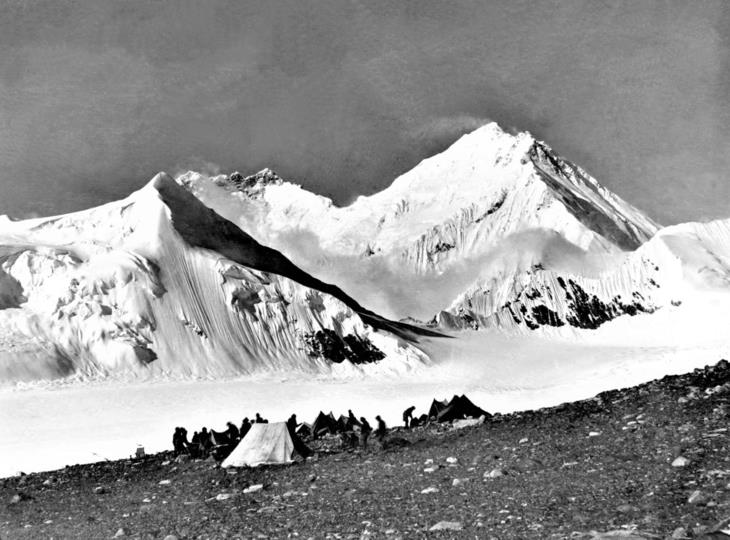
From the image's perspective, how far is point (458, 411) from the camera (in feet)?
68.8

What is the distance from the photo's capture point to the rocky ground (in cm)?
861

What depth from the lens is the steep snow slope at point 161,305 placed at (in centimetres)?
6444

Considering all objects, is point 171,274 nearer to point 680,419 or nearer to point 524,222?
point 680,419

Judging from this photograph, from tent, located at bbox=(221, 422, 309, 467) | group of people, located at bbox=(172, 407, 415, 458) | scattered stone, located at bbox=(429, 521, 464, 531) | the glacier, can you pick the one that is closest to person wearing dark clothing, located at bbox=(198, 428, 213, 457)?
group of people, located at bbox=(172, 407, 415, 458)

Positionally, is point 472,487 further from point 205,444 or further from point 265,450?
point 205,444

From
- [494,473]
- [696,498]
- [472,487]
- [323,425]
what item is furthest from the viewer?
[323,425]

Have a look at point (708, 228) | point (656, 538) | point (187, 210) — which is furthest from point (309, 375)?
point (708, 228)

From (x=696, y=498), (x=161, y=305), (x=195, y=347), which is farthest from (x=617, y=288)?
(x=696, y=498)

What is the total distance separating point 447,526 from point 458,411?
12344 mm

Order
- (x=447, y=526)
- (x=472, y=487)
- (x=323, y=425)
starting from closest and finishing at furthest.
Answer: (x=447, y=526)
(x=472, y=487)
(x=323, y=425)

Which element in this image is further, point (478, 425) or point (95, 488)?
point (478, 425)

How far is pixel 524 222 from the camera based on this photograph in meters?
186

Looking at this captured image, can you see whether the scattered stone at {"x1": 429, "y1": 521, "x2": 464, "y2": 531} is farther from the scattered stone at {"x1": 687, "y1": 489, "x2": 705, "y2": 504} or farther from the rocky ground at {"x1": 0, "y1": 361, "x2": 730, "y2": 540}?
the scattered stone at {"x1": 687, "y1": 489, "x2": 705, "y2": 504}

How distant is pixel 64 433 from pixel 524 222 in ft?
493
